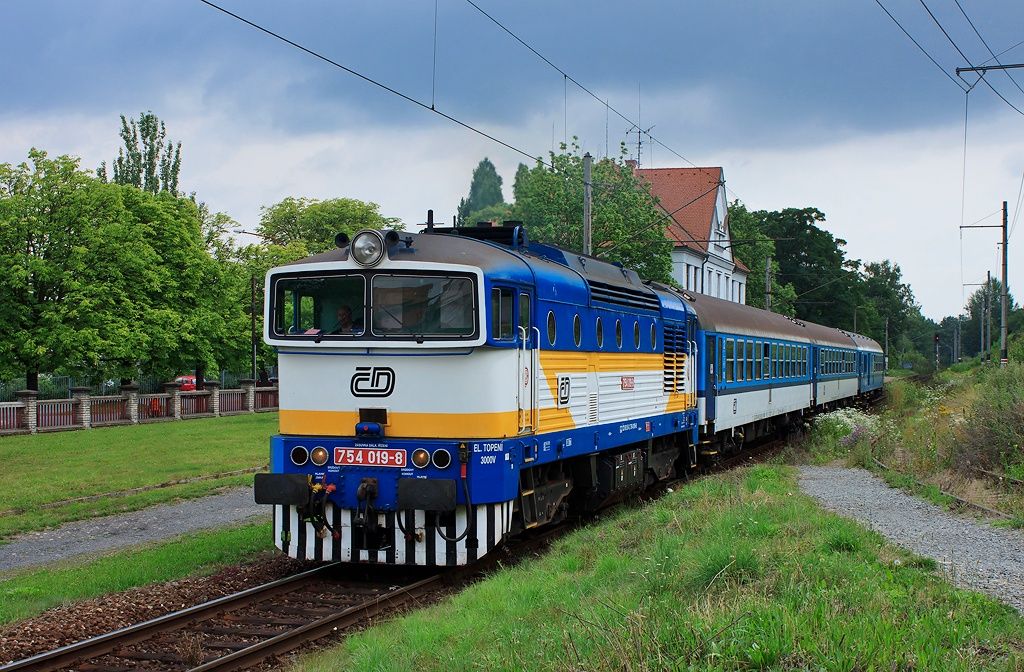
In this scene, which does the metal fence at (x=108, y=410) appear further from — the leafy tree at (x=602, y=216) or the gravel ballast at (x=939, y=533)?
the gravel ballast at (x=939, y=533)

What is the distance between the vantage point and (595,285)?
13453 mm

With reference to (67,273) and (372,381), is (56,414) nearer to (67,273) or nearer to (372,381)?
(67,273)

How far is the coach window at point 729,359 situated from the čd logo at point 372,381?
11958 mm

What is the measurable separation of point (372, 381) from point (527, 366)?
173 centimetres

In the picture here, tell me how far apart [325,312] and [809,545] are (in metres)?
5.45

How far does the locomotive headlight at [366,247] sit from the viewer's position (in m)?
10.5

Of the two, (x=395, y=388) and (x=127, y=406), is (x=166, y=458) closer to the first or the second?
(x=127, y=406)

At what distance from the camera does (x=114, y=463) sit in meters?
23.7

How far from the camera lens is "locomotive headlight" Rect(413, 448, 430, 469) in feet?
33.7

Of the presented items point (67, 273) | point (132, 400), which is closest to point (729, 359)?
point (132, 400)

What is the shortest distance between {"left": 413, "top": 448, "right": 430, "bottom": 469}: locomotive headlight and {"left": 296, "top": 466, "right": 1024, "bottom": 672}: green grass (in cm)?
134

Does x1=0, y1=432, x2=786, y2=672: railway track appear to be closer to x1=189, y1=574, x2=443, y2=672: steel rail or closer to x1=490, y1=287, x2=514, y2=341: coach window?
x1=189, y1=574, x2=443, y2=672: steel rail

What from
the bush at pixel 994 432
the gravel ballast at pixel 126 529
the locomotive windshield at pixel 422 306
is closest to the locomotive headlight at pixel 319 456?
the locomotive windshield at pixel 422 306

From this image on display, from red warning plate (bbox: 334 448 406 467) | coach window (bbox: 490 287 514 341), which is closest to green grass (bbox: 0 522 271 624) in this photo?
red warning plate (bbox: 334 448 406 467)
